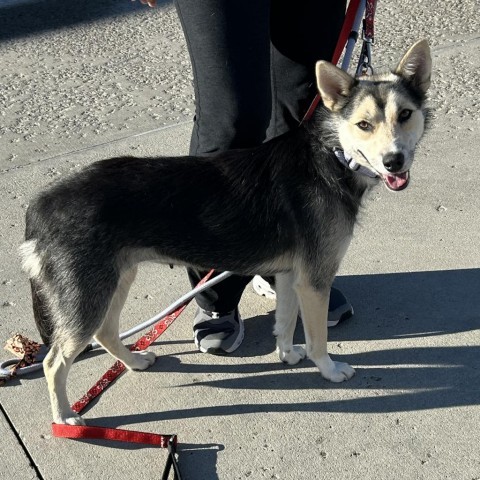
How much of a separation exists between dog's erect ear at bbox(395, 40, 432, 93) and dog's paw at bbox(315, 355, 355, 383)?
3.91 feet

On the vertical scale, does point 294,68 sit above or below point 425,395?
above

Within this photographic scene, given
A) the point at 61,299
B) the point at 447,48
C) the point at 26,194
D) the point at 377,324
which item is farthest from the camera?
the point at 447,48

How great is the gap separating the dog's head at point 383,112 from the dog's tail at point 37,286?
48.9 inches

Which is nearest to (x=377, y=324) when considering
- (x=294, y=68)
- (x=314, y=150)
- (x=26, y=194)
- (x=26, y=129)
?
(x=314, y=150)

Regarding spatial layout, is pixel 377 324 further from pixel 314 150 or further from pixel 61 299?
pixel 61 299

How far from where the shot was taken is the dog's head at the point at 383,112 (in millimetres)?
2875

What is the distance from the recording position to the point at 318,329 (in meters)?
3.30

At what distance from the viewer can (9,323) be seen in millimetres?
3723

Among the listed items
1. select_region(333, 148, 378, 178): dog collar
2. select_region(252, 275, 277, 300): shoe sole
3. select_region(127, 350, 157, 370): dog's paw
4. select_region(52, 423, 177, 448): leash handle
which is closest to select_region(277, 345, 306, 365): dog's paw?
select_region(252, 275, 277, 300): shoe sole

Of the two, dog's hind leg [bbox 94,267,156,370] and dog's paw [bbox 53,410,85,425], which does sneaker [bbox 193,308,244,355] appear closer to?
dog's hind leg [bbox 94,267,156,370]

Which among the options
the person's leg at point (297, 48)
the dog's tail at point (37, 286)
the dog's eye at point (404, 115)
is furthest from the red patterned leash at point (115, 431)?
the dog's eye at point (404, 115)

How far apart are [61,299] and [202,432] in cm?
78

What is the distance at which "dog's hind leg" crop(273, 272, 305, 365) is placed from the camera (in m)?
3.42

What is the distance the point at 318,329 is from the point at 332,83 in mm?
1018
